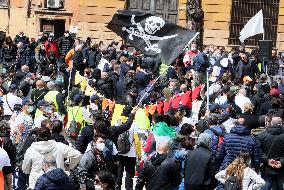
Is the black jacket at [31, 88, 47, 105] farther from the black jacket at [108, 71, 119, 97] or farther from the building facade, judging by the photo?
the building facade

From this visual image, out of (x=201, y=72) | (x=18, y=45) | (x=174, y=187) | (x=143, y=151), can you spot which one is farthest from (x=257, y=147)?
(x=18, y=45)

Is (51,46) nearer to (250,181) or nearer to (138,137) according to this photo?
(138,137)

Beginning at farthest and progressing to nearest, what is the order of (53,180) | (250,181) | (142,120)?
(142,120)
(250,181)
(53,180)

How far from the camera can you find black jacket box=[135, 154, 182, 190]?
12.5 meters

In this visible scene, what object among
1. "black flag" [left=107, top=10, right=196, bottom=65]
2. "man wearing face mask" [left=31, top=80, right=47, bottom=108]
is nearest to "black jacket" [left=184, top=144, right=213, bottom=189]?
"black flag" [left=107, top=10, right=196, bottom=65]

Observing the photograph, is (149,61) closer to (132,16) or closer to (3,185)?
(132,16)

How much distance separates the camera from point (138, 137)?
16344 mm

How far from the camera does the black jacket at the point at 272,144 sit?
573 inches

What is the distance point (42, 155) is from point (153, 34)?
6.40 metres

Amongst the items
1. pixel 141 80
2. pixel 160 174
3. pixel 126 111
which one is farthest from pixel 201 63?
pixel 160 174

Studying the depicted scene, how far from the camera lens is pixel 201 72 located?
88.1ft

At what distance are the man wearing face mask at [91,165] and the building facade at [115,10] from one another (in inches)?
902

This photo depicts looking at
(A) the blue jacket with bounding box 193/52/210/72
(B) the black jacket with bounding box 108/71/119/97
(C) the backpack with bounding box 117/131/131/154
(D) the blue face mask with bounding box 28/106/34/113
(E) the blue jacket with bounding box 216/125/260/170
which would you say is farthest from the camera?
(A) the blue jacket with bounding box 193/52/210/72

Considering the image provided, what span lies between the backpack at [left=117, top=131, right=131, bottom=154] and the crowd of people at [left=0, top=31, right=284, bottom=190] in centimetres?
2
